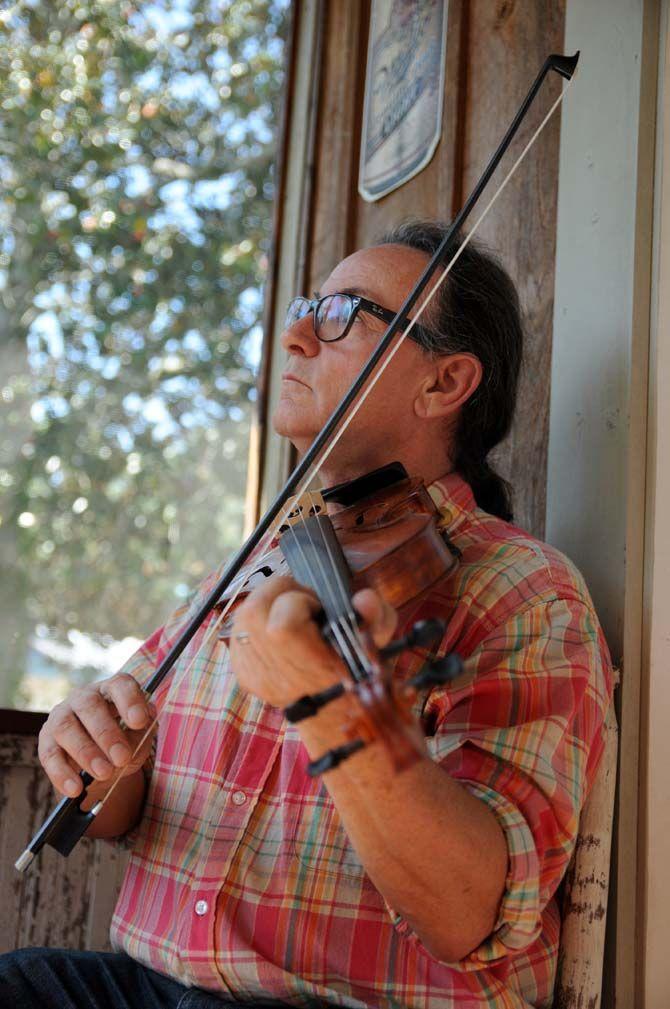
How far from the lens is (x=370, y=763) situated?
89cm

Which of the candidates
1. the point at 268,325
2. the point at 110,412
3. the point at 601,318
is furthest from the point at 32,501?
the point at 601,318

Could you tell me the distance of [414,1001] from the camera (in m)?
1.10

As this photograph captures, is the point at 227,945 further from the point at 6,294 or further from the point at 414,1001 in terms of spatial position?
the point at 6,294

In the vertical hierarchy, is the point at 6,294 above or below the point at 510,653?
above

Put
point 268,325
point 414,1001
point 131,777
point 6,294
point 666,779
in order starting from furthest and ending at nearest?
point 6,294 < point 268,325 < point 131,777 < point 666,779 < point 414,1001

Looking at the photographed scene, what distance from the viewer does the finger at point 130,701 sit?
1199mm

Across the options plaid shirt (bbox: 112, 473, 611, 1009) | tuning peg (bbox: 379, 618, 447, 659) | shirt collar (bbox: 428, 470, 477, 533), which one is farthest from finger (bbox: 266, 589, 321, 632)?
shirt collar (bbox: 428, 470, 477, 533)

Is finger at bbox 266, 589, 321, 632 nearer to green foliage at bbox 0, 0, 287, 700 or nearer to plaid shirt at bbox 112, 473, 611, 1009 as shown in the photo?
plaid shirt at bbox 112, 473, 611, 1009

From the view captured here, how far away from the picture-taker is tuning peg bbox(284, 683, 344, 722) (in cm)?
70

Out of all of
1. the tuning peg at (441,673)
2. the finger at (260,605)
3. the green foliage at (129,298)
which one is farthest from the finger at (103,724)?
the green foliage at (129,298)

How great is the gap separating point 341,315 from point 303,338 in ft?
0.24

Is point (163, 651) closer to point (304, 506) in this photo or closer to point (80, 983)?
point (304, 506)

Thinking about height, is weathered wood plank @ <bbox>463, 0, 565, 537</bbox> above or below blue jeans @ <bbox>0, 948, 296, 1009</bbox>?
above

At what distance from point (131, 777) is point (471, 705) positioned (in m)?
0.57
